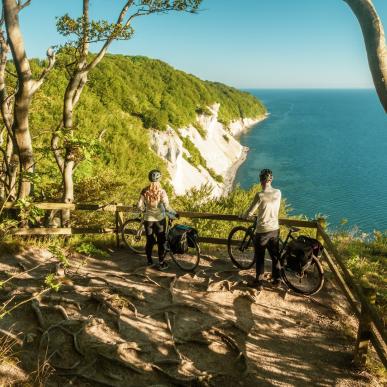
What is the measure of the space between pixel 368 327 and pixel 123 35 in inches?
352

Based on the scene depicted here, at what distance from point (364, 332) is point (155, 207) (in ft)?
16.3

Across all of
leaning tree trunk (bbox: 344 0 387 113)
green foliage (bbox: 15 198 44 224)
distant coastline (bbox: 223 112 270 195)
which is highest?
leaning tree trunk (bbox: 344 0 387 113)

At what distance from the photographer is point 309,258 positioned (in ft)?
25.1

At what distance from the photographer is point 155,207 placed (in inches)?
336

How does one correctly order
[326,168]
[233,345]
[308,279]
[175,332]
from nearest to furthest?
[233,345] → [175,332] → [308,279] → [326,168]

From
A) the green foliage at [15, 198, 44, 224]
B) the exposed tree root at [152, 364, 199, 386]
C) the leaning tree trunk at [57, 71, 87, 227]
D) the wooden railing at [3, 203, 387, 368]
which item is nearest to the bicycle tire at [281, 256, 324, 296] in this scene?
the wooden railing at [3, 203, 387, 368]

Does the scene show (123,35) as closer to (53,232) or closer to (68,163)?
(68,163)

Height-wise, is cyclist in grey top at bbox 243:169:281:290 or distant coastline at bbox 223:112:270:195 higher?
cyclist in grey top at bbox 243:169:281:290

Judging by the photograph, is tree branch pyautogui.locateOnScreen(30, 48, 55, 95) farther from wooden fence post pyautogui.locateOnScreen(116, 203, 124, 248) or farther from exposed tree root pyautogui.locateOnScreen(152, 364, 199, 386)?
exposed tree root pyautogui.locateOnScreen(152, 364, 199, 386)

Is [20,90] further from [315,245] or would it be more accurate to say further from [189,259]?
[315,245]

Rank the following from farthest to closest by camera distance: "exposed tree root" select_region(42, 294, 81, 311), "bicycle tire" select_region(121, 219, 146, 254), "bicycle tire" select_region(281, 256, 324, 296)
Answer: "bicycle tire" select_region(121, 219, 146, 254), "bicycle tire" select_region(281, 256, 324, 296), "exposed tree root" select_region(42, 294, 81, 311)

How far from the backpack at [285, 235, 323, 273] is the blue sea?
74.4 ft

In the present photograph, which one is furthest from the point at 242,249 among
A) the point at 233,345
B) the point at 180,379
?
the point at 180,379

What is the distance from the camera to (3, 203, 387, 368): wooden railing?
17.6 ft
